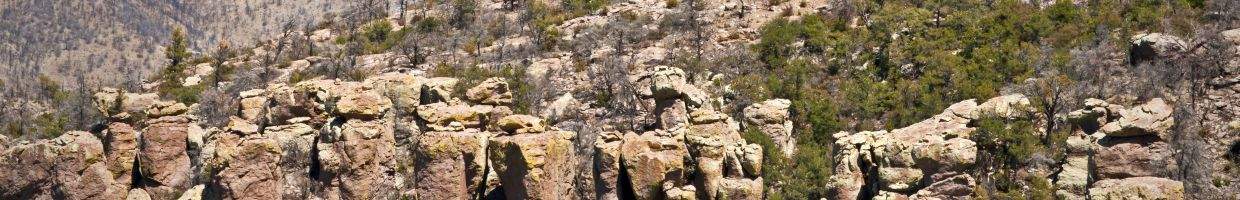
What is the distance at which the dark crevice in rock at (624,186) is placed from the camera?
44906 mm

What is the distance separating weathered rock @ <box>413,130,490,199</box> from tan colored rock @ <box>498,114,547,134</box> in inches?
40.8

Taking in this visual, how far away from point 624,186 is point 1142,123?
1589 centimetres

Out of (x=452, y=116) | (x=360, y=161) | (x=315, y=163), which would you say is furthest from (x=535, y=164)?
(x=315, y=163)

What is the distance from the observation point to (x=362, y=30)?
82.3 m

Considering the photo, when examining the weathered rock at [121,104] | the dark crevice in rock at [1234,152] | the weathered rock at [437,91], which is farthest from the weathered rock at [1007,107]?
the weathered rock at [121,104]

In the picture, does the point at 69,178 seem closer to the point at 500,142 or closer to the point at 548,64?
the point at 500,142

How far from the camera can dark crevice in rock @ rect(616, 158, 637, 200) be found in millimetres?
44906

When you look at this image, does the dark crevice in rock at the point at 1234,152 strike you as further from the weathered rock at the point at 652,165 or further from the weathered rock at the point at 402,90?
the weathered rock at the point at 402,90

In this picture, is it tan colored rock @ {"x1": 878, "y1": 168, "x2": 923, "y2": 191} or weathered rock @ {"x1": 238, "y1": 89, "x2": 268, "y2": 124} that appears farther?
weathered rock @ {"x1": 238, "y1": 89, "x2": 268, "y2": 124}

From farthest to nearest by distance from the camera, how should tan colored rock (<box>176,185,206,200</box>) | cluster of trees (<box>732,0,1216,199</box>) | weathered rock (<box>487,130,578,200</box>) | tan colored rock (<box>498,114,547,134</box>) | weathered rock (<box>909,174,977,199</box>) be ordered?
cluster of trees (<box>732,0,1216,199</box>) < tan colored rock (<box>176,185,206,200</box>) < tan colored rock (<box>498,114,547,134</box>) < weathered rock (<box>487,130,578,200</box>) < weathered rock (<box>909,174,977,199</box>)

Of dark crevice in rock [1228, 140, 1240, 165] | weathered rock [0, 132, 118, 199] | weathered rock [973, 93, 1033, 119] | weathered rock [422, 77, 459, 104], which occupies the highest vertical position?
dark crevice in rock [1228, 140, 1240, 165]

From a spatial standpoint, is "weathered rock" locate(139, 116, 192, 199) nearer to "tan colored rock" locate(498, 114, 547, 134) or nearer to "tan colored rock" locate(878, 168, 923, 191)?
"tan colored rock" locate(498, 114, 547, 134)

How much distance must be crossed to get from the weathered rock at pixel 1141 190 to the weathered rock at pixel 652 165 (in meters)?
12.8

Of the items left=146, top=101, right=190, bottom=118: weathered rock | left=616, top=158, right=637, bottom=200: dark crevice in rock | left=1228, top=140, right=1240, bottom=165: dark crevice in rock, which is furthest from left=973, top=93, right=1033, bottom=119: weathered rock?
left=146, top=101, right=190, bottom=118: weathered rock
